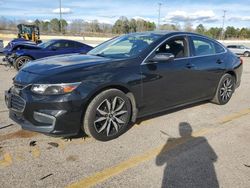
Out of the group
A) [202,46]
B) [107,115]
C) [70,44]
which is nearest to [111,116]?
[107,115]

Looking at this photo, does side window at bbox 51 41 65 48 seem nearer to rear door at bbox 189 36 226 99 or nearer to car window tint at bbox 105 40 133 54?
car window tint at bbox 105 40 133 54

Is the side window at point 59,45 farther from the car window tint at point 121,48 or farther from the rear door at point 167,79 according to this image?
the rear door at point 167,79

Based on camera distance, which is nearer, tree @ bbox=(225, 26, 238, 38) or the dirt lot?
the dirt lot

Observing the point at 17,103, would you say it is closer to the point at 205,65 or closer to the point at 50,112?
the point at 50,112

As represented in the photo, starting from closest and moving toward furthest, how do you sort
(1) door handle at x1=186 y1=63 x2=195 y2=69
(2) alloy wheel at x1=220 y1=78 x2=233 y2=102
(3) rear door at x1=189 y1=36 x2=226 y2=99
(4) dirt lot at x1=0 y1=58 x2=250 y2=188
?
(4) dirt lot at x1=0 y1=58 x2=250 y2=188 → (1) door handle at x1=186 y1=63 x2=195 y2=69 → (3) rear door at x1=189 y1=36 x2=226 y2=99 → (2) alloy wheel at x1=220 y1=78 x2=233 y2=102

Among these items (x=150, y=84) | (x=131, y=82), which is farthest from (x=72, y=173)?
(x=150, y=84)

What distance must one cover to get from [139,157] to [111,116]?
80cm

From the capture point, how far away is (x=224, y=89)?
6.39 meters

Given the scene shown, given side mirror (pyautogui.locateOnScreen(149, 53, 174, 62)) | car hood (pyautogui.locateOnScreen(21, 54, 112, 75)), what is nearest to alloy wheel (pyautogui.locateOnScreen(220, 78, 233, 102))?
side mirror (pyautogui.locateOnScreen(149, 53, 174, 62))

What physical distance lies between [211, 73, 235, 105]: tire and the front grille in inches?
164

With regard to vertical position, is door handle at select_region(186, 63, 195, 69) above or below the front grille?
above

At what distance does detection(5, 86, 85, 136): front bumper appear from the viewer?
3695mm

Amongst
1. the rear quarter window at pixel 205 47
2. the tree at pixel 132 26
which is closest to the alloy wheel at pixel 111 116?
the rear quarter window at pixel 205 47

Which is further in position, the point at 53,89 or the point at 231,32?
the point at 231,32
